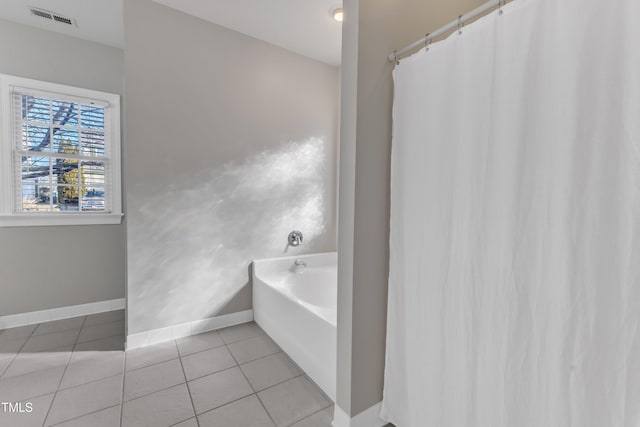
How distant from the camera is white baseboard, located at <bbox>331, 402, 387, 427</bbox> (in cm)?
136

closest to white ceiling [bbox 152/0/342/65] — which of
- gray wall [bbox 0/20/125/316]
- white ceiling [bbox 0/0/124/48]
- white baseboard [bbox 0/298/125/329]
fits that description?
white ceiling [bbox 0/0/124/48]

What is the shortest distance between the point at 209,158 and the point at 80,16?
4.96 ft

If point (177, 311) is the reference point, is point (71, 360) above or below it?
below

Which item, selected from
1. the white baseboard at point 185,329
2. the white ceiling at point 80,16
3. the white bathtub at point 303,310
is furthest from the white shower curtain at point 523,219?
the white ceiling at point 80,16

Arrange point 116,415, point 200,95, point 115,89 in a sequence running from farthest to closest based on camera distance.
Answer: point 115,89 < point 200,95 < point 116,415

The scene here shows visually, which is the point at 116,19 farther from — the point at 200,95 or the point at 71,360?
the point at 71,360

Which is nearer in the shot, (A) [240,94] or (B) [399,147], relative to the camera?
(B) [399,147]

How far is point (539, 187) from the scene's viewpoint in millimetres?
891

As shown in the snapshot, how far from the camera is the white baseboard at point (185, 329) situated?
214 cm

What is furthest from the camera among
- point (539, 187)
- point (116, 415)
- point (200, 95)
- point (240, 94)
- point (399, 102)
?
point (240, 94)

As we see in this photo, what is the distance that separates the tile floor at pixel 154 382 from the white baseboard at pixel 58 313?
0.29 feet

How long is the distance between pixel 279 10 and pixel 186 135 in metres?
1.18

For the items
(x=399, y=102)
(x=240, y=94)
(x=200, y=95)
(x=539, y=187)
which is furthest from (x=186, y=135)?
(x=539, y=187)

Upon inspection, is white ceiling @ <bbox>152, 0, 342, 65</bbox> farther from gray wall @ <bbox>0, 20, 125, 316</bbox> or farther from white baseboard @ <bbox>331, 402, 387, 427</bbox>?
white baseboard @ <bbox>331, 402, 387, 427</bbox>
